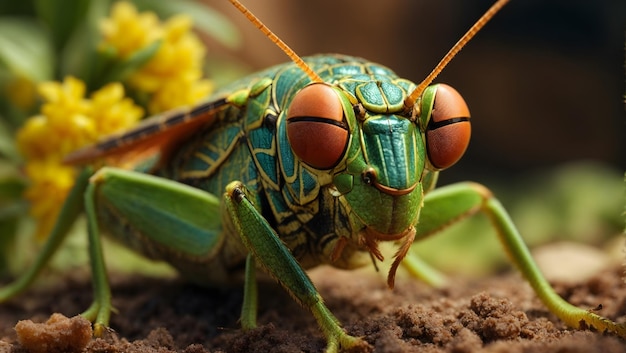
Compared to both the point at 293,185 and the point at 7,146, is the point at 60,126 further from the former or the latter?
the point at 293,185

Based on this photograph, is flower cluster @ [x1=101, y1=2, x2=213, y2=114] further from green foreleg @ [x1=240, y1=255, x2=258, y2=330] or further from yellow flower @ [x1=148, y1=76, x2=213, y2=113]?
green foreleg @ [x1=240, y1=255, x2=258, y2=330]

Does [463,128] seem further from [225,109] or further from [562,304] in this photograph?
[225,109]

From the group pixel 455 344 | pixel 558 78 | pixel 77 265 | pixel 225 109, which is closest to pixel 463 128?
pixel 455 344

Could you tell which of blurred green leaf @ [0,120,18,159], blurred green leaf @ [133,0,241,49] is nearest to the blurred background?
blurred green leaf @ [133,0,241,49]

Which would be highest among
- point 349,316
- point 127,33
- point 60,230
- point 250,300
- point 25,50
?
point 25,50

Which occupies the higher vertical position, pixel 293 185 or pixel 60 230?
pixel 60 230

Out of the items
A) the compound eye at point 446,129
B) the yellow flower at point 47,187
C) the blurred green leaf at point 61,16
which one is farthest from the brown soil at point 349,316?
the blurred green leaf at point 61,16

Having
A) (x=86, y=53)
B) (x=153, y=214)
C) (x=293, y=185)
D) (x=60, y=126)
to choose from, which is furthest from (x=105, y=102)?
(x=293, y=185)
